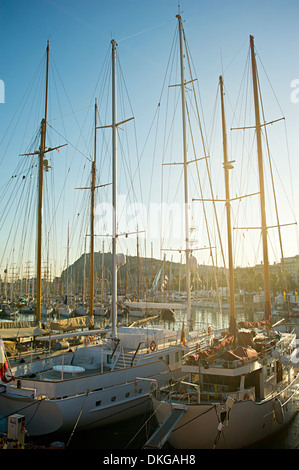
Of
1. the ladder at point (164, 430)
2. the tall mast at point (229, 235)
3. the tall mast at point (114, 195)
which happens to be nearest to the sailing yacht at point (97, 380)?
the tall mast at point (114, 195)

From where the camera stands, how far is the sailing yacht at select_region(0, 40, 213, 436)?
42.6ft

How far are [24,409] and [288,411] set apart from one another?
40.0 feet

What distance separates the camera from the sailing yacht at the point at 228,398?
11.5 metres

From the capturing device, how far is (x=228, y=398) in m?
11.1

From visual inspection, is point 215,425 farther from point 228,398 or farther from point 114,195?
point 114,195

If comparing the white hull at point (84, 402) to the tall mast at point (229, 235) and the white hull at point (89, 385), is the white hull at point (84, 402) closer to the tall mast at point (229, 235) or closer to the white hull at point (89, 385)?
the white hull at point (89, 385)

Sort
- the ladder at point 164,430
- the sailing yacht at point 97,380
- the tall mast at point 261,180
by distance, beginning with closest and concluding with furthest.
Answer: the ladder at point 164,430
the sailing yacht at point 97,380
the tall mast at point 261,180

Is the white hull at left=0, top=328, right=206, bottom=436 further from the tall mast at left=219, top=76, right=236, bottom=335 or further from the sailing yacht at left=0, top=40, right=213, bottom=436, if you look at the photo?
the tall mast at left=219, top=76, right=236, bottom=335

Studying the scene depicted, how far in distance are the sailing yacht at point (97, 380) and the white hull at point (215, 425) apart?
2.08m

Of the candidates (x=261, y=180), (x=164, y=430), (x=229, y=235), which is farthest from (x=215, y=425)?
(x=261, y=180)

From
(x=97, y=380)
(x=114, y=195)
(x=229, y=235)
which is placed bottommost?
(x=97, y=380)

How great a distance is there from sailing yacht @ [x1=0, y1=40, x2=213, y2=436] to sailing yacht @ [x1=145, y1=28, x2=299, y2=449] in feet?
5.35

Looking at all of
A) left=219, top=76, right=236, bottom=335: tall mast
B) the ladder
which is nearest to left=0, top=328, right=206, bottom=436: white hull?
the ladder

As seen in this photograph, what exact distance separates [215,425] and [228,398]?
49.5 inches
